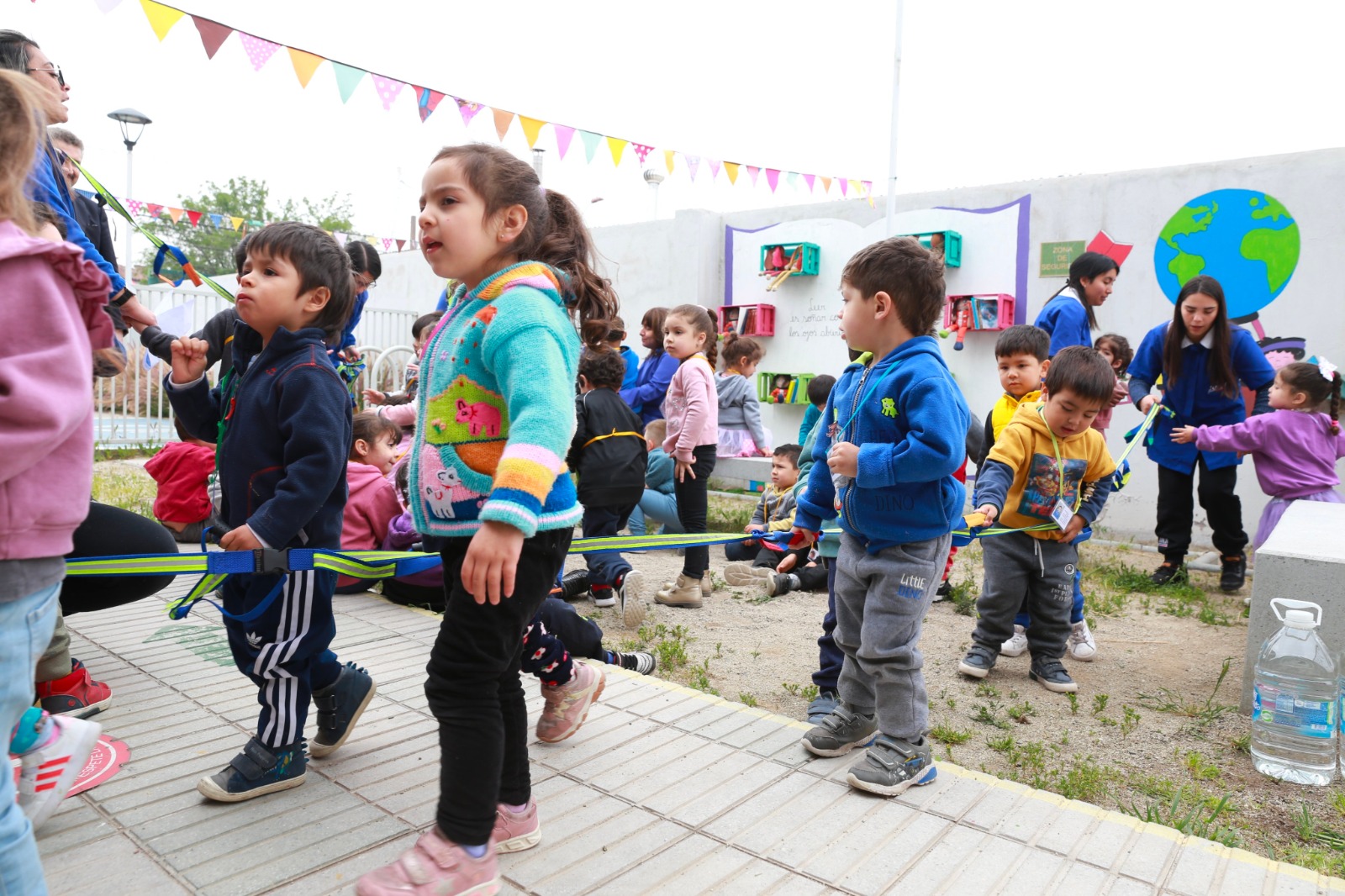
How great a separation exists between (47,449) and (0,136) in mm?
558

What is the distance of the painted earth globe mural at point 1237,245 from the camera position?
7.66m

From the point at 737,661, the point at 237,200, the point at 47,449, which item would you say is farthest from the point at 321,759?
the point at 237,200

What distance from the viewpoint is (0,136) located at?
1563 mm

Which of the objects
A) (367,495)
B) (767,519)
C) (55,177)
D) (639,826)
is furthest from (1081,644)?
(55,177)

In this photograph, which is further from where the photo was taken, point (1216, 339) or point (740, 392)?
point (740, 392)

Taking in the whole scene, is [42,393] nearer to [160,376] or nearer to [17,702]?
[17,702]

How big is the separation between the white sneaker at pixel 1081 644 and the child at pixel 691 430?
211cm

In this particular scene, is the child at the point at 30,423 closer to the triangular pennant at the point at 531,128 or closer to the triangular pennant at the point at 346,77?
the triangular pennant at the point at 346,77

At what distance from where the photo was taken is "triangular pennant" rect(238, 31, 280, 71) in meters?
8.02

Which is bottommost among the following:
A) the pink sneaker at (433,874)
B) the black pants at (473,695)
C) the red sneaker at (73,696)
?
the red sneaker at (73,696)

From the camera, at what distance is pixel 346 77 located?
28.9 feet

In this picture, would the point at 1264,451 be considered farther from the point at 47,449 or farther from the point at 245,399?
the point at 47,449

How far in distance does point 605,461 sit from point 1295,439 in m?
4.22

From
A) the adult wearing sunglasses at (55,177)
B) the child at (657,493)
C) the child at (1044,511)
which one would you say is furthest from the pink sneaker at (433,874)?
the child at (657,493)
